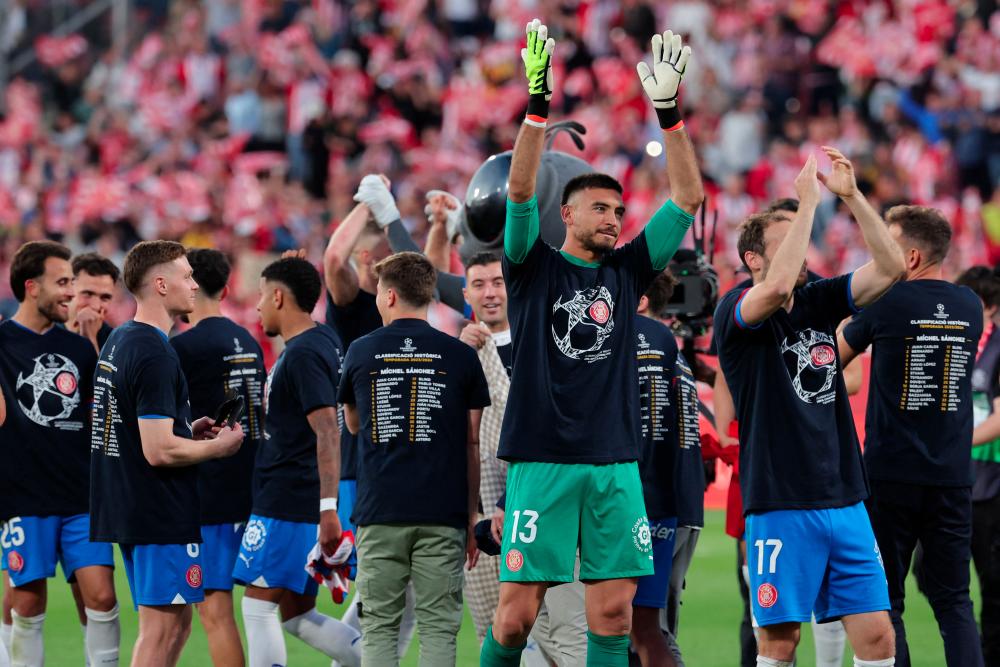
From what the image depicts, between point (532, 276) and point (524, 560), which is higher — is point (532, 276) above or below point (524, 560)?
above

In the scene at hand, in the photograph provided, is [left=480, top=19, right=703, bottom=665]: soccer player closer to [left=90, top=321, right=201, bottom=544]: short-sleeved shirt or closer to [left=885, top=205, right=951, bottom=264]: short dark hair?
[left=885, top=205, right=951, bottom=264]: short dark hair

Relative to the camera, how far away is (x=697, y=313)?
7680mm

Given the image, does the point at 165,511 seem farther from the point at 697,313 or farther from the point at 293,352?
the point at 697,313

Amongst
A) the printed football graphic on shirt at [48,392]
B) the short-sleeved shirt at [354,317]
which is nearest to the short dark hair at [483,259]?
the short-sleeved shirt at [354,317]

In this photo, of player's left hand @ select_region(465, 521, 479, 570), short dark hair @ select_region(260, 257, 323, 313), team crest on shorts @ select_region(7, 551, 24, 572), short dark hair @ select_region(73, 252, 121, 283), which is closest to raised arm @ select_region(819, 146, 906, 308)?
player's left hand @ select_region(465, 521, 479, 570)

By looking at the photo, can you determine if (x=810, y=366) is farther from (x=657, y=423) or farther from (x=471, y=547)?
(x=471, y=547)

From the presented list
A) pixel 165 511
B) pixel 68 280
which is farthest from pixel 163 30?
pixel 165 511

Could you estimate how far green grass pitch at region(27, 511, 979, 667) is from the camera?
8.10m

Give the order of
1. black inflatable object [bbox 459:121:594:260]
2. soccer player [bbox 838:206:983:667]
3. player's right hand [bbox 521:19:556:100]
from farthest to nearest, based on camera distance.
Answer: black inflatable object [bbox 459:121:594:260] → soccer player [bbox 838:206:983:667] → player's right hand [bbox 521:19:556:100]

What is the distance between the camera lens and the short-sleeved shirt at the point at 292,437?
650 cm

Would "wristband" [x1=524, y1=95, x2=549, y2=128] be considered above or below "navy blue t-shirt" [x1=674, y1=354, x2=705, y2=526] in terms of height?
above

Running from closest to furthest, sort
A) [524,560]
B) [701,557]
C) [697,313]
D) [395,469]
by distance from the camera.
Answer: [524,560] < [395,469] < [697,313] < [701,557]

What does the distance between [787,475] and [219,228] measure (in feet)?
52.2

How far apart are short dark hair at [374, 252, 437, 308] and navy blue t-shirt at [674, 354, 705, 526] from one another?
1220 millimetres
